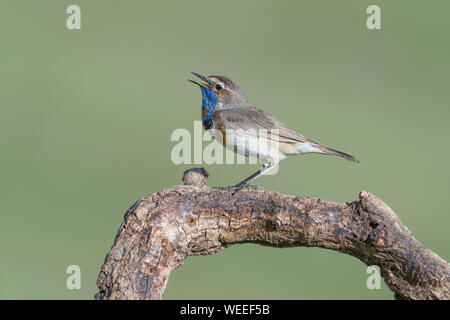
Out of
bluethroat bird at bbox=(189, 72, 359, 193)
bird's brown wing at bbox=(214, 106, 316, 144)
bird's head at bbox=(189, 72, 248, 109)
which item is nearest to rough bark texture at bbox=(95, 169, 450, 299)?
bluethroat bird at bbox=(189, 72, 359, 193)

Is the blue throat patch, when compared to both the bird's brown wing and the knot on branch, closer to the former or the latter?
the bird's brown wing

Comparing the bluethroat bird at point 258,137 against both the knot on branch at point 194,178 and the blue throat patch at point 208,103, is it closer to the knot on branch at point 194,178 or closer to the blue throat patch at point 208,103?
the blue throat patch at point 208,103

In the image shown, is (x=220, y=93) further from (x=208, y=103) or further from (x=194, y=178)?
(x=194, y=178)

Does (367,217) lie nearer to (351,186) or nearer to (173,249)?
(173,249)

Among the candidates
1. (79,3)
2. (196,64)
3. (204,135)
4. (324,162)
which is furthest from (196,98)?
(204,135)

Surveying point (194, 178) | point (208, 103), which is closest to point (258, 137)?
point (208, 103)

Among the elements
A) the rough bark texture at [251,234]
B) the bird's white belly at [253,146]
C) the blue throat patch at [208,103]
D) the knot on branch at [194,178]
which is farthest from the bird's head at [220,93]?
the rough bark texture at [251,234]

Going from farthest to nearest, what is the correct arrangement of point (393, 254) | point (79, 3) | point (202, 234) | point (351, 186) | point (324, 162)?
point (79, 3) → point (324, 162) → point (351, 186) → point (202, 234) → point (393, 254)

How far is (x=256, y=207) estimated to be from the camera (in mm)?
5672

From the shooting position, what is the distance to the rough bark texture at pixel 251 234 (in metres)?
5.16

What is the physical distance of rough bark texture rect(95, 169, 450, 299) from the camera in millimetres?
5156

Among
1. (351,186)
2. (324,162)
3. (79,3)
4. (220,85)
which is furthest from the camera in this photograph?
(79,3)

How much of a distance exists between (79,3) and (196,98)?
7.73m

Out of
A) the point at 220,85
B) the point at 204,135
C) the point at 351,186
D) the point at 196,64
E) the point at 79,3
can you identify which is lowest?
the point at 351,186
